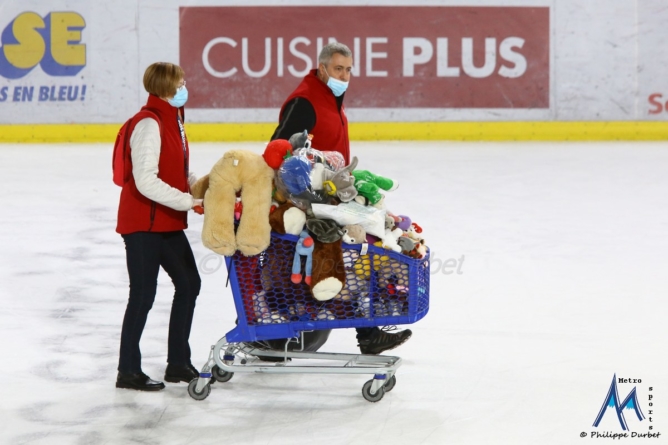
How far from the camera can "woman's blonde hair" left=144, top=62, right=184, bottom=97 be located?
3471mm

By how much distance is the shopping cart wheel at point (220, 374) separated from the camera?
12.0 ft

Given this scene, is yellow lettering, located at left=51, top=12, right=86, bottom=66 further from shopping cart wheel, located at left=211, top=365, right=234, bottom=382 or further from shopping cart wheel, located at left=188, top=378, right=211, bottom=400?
shopping cart wheel, located at left=188, top=378, right=211, bottom=400

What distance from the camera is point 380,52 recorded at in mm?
10914

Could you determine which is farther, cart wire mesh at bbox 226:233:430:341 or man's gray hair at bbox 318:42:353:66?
man's gray hair at bbox 318:42:353:66

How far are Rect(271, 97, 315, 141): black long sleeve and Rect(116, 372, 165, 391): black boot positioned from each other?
991 mm

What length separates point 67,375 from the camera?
3.72 metres

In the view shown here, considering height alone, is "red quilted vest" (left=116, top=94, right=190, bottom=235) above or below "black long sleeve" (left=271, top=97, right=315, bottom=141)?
below

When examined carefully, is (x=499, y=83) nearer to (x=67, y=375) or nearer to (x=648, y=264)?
(x=648, y=264)

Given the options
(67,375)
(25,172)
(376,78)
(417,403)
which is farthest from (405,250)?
(376,78)

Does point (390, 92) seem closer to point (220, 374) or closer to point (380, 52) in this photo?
point (380, 52)

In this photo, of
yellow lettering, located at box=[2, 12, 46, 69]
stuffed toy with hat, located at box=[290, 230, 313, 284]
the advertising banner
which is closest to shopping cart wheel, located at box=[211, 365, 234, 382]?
stuffed toy with hat, located at box=[290, 230, 313, 284]

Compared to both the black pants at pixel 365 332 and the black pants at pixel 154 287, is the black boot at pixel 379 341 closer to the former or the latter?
the black pants at pixel 365 332

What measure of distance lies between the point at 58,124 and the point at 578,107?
5.35 metres

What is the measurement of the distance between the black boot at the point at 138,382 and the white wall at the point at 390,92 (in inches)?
296
